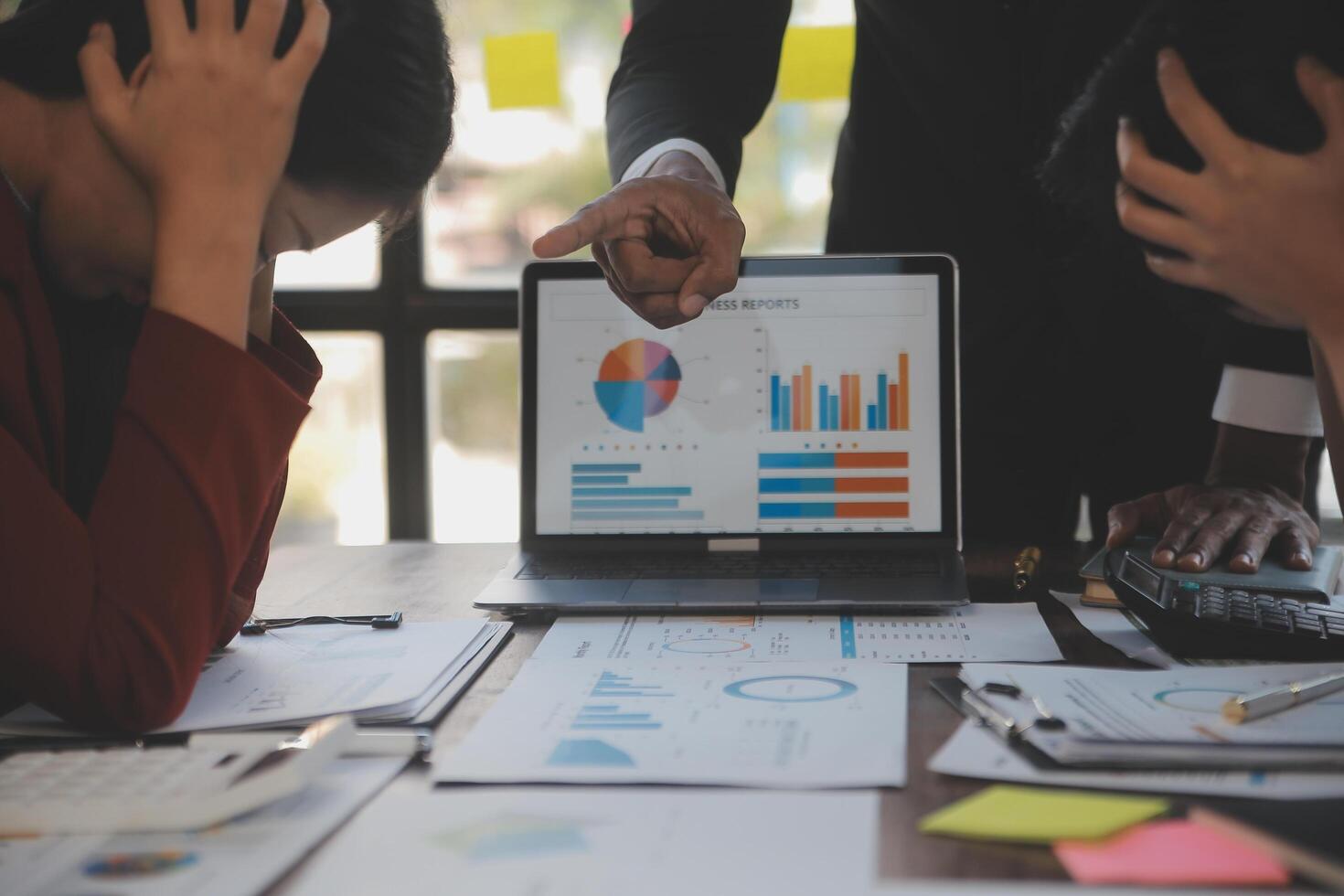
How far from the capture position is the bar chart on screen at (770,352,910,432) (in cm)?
112

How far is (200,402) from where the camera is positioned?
0.67 meters

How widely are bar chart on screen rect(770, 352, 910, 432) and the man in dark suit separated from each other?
0.84ft

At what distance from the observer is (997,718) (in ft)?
2.09

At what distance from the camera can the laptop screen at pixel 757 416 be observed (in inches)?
44.1

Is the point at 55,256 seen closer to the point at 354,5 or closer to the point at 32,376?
the point at 32,376

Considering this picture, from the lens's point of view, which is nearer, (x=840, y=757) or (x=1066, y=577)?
(x=840, y=757)

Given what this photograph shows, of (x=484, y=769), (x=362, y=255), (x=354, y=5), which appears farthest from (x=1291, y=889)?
(x=362, y=255)

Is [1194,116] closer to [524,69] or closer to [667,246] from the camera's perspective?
[667,246]

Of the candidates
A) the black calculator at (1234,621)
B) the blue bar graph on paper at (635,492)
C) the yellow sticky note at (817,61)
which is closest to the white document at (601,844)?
the black calculator at (1234,621)

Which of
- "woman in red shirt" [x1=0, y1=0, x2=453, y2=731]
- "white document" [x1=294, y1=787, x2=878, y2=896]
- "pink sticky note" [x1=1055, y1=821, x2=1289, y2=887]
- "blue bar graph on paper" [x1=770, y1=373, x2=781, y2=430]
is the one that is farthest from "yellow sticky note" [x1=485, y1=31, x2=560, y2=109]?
"pink sticky note" [x1=1055, y1=821, x2=1289, y2=887]

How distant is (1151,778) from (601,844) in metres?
0.27

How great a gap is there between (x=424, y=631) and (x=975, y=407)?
786 mm

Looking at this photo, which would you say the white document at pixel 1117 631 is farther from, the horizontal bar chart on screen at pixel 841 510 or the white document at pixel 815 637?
the horizontal bar chart on screen at pixel 841 510

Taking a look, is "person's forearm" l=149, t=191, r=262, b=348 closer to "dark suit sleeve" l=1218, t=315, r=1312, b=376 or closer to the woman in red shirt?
the woman in red shirt
